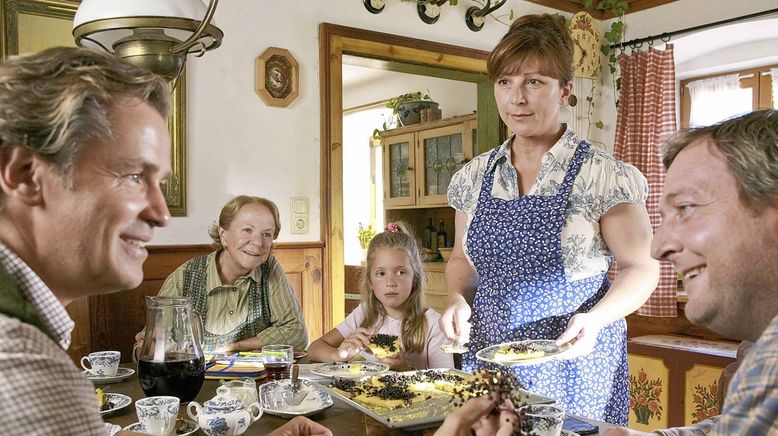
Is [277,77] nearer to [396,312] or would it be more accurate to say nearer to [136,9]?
[396,312]

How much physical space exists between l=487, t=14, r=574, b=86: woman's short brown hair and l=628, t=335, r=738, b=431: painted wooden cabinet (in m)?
2.40

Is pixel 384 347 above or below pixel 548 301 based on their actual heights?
below

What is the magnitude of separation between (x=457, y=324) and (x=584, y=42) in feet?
10.5

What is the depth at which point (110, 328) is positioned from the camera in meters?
3.15

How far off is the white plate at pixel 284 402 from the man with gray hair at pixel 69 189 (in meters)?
0.78

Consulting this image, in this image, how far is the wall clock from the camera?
15.2ft

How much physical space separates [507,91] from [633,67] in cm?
284

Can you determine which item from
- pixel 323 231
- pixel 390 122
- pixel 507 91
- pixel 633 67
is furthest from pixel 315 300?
pixel 390 122

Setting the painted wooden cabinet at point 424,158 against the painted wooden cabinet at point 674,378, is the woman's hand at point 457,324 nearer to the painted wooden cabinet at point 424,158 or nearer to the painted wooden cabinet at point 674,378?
the painted wooden cabinet at point 674,378

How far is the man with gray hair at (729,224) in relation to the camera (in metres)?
0.97

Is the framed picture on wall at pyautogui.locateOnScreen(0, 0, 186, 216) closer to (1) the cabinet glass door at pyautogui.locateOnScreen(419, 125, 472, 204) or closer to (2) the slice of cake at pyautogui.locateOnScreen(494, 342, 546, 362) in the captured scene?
(2) the slice of cake at pyautogui.locateOnScreen(494, 342, 546, 362)

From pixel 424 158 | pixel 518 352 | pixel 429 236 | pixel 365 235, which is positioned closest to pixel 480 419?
pixel 518 352

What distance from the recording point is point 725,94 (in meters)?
4.53

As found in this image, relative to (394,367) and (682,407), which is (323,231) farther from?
(682,407)
